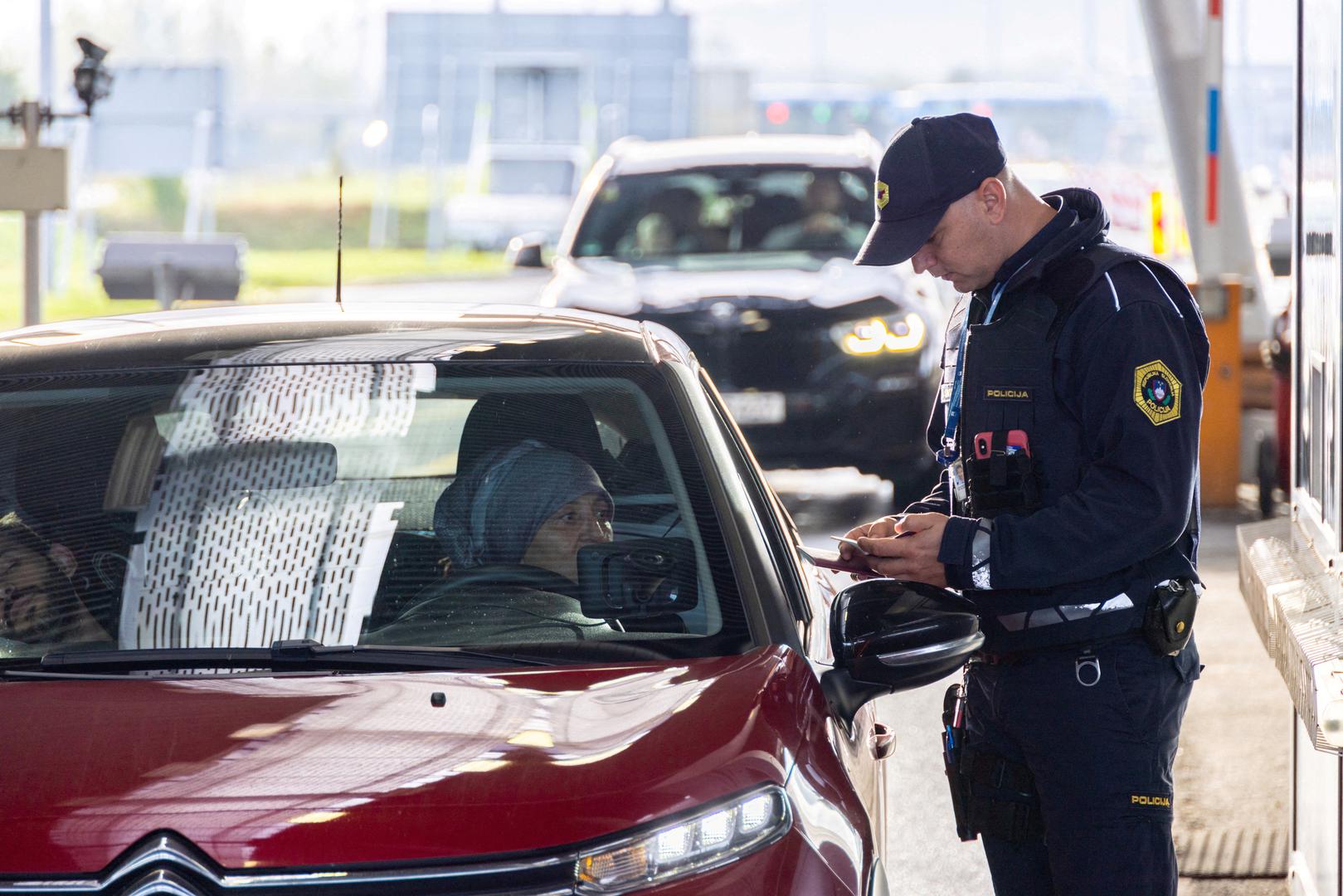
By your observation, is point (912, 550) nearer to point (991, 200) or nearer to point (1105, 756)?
point (1105, 756)

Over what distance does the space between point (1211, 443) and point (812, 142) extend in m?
3.01

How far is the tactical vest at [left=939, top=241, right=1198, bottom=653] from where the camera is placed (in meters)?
2.75

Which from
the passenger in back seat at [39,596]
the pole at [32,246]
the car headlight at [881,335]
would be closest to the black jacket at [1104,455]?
the passenger in back seat at [39,596]

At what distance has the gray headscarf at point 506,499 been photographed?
2799 millimetres

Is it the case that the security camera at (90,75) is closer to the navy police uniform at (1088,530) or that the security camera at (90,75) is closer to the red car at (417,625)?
the red car at (417,625)

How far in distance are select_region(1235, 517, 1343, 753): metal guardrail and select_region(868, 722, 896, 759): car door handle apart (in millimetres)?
677

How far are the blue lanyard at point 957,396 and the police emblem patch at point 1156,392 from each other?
300 millimetres

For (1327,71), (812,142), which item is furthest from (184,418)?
(812,142)

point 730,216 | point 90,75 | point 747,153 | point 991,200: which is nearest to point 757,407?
point 730,216

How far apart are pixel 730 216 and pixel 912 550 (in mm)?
7010

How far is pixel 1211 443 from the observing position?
10578 mm

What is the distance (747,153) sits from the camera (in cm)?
984

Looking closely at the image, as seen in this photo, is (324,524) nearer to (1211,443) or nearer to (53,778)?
(53,778)

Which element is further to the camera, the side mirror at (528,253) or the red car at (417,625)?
the side mirror at (528,253)
